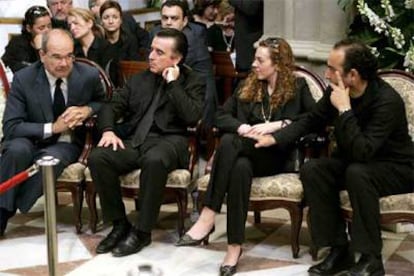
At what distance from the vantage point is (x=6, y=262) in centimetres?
416

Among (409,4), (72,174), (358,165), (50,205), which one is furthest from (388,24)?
(50,205)

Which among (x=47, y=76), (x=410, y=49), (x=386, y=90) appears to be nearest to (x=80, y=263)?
(x=47, y=76)

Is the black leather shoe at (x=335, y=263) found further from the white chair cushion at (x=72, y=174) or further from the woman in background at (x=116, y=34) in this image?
the woman in background at (x=116, y=34)

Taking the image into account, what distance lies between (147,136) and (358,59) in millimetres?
1334

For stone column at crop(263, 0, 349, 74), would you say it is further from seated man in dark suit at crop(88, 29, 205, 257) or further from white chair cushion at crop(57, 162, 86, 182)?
white chair cushion at crop(57, 162, 86, 182)

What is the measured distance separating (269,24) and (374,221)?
2.27 m

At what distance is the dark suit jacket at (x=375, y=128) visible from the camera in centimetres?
373

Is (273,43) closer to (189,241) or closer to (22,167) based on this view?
(189,241)

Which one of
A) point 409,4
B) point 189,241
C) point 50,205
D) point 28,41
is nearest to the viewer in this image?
point 50,205

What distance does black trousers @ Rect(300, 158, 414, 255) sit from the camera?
12.2 feet

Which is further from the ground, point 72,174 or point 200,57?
point 200,57

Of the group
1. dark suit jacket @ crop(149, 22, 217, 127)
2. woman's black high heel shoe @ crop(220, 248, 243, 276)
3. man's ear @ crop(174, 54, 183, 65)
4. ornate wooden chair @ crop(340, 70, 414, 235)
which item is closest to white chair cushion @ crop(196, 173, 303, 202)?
ornate wooden chair @ crop(340, 70, 414, 235)

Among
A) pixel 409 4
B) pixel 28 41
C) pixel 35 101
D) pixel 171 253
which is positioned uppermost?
pixel 409 4

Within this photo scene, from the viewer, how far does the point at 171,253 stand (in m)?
4.24
